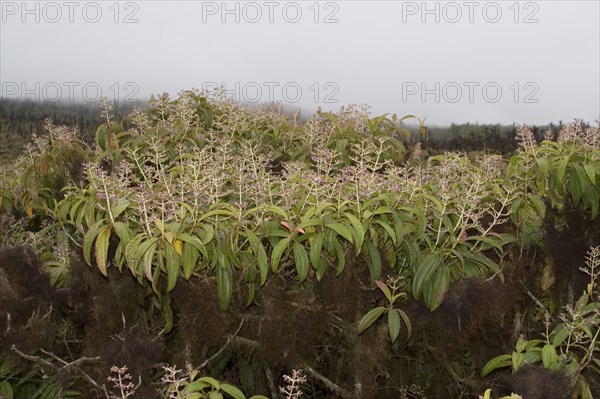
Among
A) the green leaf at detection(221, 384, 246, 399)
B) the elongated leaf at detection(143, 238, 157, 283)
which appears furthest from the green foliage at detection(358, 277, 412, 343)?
the elongated leaf at detection(143, 238, 157, 283)

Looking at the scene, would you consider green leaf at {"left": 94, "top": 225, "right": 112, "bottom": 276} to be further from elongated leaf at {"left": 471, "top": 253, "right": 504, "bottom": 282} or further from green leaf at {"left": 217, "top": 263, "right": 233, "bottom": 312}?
elongated leaf at {"left": 471, "top": 253, "right": 504, "bottom": 282}

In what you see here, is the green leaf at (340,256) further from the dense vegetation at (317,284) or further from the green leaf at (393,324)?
the green leaf at (393,324)

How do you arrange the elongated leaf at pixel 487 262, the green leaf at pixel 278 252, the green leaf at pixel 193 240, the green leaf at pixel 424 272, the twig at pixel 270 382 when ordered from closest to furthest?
the green leaf at pixel 193 240 → the green leaf at pixel 278 252 → the green leaf at pixel 424 272 → the elongated leaf at pixel 487 262 → the twig at pixel 270 382

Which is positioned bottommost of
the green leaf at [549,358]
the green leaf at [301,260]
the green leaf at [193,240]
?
the green leaf at [549,358]

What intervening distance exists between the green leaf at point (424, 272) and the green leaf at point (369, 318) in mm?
207

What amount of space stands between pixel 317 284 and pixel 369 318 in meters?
0.35

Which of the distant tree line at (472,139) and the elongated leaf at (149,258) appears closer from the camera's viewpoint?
the elongated leaf at (149,258)

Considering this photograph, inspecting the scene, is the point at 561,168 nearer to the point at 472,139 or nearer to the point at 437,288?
the point at 437,288

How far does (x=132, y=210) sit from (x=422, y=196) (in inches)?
64.2

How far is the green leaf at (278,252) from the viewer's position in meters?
3.02

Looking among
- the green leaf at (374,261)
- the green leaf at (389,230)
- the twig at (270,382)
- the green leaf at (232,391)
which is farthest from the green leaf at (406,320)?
the green leaf at (232,391)

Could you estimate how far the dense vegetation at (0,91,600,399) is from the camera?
3098 millimetres

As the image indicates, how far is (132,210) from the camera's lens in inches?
131

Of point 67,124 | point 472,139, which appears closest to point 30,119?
point 67,124
